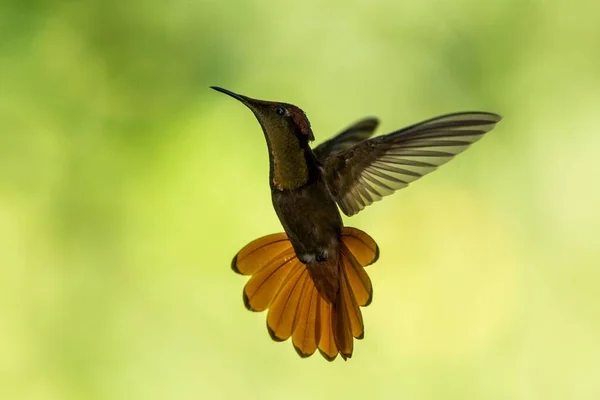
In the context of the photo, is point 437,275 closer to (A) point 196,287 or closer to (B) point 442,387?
(B) point 442,387

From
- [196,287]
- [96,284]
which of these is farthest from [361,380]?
[96,284]

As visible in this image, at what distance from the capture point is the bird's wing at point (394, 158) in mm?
1251

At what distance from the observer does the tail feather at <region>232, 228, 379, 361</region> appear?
1399mm

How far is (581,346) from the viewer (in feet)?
9.82

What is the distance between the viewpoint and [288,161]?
4.29 feet

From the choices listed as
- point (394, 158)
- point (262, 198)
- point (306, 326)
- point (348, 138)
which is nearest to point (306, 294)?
point (306, 326)

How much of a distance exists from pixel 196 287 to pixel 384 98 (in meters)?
1.04

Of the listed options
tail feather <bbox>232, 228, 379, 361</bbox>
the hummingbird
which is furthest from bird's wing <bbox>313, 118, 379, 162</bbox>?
tail feather <bbox>232, 228, 379, 361</bbox>

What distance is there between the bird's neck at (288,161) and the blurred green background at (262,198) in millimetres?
1692

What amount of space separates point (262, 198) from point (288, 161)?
5.88 feet

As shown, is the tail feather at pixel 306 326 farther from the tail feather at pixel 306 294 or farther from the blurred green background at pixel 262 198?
the blurred green background at pixel 262 198

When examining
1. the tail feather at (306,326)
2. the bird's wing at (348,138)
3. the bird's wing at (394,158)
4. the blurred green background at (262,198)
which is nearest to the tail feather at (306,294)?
the tail feather at (306,326)

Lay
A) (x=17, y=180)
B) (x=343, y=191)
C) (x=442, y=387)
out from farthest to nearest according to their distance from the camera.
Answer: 1. (x=17, y=180)
2. (x=442, y=387)
3. (x=343, y=191)

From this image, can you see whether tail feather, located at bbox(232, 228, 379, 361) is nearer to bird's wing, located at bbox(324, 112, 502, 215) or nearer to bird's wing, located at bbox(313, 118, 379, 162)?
bird's wing, located at bbox(324, 112, 502, 215)
